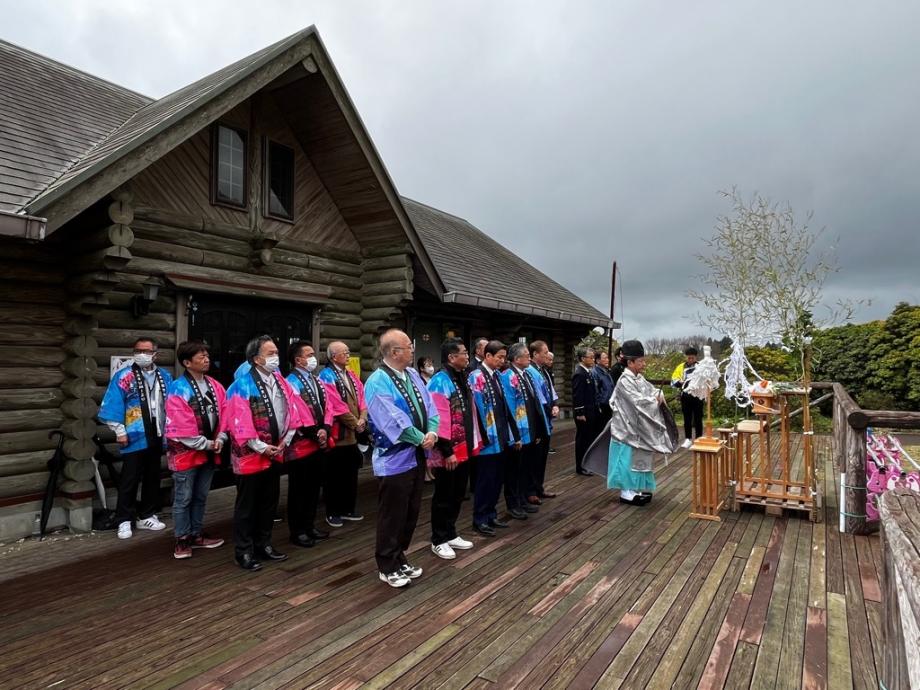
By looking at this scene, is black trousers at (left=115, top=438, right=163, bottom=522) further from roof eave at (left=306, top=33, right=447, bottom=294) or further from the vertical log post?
roof eave at (left=306, top=33, right=447, bottom=294)

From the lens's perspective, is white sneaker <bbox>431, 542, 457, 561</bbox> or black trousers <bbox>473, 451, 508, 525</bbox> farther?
black trousers <bbox>473, 451, 508, 525</bbox>

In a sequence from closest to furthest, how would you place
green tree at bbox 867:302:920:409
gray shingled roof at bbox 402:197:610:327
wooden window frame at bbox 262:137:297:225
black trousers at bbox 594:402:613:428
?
wooden window frame at bbox 262:137:297:225
black trousers at bbox 594:402:613:428
gray shingled roof at bbox 402:197:610:327
green tree at bbox 867:302:920:409

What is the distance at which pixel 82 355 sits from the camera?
5.22 meters

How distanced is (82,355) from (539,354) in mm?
5079

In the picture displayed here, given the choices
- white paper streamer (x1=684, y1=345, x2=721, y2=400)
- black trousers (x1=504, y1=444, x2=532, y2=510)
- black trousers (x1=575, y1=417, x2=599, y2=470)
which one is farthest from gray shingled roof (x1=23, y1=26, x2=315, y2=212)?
black trousers (x1=575, y1=417, x2=599, y2=470)

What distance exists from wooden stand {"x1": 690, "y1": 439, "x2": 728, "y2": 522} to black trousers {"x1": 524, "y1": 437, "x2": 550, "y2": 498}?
65.4 inches

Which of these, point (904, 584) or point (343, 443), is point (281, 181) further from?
point (904, 584)

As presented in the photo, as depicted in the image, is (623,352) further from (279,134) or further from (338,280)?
(279,134)

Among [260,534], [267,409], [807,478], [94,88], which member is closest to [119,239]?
[267,409]

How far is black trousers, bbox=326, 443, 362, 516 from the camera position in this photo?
5449mm

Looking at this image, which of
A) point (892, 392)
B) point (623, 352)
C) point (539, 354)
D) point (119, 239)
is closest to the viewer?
point (119, 239)

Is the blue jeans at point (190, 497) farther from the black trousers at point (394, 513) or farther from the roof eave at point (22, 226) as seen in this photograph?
the roof eave at point (22, 226)

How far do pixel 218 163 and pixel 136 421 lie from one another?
3.36m

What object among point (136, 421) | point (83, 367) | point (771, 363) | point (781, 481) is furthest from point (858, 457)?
point (771, 363)
